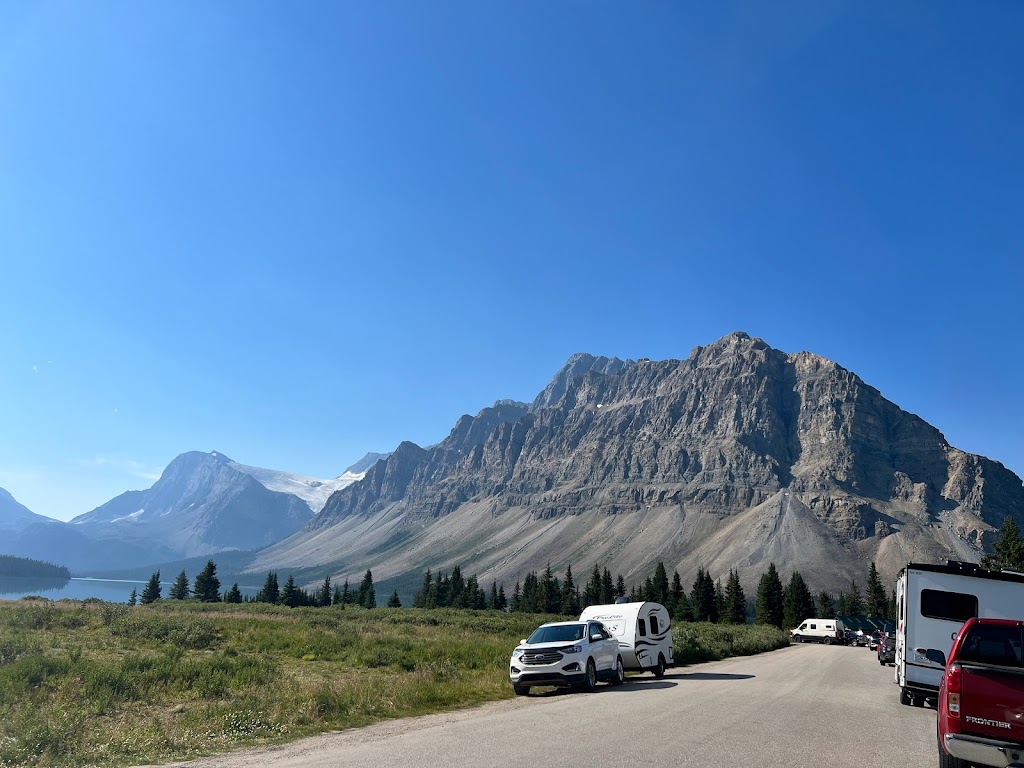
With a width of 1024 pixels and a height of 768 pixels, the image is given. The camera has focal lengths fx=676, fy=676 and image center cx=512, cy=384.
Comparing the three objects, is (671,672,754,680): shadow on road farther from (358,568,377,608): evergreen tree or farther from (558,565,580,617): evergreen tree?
(358,568,377,608): evergreen tree

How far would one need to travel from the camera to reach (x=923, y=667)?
58.4ft

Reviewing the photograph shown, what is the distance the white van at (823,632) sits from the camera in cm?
7494

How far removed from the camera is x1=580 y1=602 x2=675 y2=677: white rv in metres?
23.4

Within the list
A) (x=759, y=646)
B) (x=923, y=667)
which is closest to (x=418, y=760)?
(x=923, y=667)

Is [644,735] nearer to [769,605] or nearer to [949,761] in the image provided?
[949,761]

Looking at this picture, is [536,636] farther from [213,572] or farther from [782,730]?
[213,572]

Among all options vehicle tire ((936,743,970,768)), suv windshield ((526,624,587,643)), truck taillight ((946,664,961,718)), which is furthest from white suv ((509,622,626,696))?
Answer: truck taillight ((946,664,961,718))

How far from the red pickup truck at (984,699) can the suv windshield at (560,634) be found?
475 inches

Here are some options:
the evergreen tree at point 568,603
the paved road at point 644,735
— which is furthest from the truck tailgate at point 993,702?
the evergreen tree at point 568,603

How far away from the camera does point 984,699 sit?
27.6 ft

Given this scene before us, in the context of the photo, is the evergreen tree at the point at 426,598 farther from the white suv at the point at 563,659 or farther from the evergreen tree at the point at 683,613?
the white suv at the point at 563,659

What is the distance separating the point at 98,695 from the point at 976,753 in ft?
52.4

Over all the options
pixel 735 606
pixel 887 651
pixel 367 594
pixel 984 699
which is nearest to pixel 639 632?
pixel 984 699

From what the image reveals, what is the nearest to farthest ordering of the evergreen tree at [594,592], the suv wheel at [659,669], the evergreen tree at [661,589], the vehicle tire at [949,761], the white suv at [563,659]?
the vehicle tire at [949,761] < the white suv at [563,659] < the suv wheel at [659,669] < the evergreen tree at [661,589] < the evergreen tree at [594,592]
